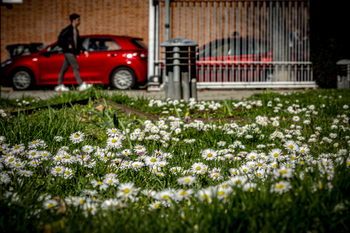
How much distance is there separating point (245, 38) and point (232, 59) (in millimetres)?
783

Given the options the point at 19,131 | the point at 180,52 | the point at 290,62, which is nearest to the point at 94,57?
the point at 180,52

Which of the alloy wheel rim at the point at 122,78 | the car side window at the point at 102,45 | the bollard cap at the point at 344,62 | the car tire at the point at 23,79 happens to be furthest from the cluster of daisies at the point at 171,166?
the car tire at the point at 23,79

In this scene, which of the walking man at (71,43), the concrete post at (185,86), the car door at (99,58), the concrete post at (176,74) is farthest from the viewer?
the car door at (99,58)

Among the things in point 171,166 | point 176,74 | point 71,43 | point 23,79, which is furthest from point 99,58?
point 171,166

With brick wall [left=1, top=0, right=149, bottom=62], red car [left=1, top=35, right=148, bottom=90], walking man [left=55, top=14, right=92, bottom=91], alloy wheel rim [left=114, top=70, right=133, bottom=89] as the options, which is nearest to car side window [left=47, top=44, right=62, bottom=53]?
red car [left=1, top=35, right=148, bottom=90]

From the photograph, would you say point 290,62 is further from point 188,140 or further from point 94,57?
point 188,140

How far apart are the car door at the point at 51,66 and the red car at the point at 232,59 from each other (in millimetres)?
4284

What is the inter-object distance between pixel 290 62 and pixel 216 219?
11.0m

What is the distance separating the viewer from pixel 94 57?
1050 cm

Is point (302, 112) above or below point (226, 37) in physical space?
below

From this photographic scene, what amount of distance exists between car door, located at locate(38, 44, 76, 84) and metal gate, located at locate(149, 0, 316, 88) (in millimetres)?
3316

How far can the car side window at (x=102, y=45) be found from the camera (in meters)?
10.5

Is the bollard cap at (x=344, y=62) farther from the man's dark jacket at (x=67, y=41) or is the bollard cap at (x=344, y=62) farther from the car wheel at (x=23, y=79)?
the car wheel at (x=23, y=79)

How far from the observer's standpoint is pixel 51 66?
10.9 m
